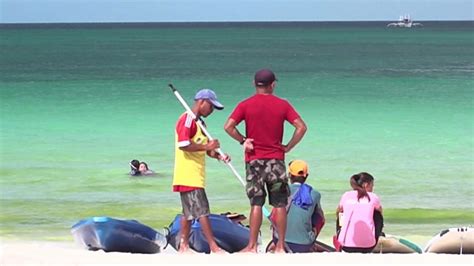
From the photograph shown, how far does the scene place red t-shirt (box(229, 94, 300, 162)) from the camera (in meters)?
7.72

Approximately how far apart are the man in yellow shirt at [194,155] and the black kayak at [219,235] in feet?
1.49

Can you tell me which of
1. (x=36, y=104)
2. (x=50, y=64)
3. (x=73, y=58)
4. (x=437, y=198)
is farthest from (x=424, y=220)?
(x=73, y=58)

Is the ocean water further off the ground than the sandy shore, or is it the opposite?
the ocean water

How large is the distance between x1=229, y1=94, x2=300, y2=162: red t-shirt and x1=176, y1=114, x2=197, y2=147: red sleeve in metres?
0.35

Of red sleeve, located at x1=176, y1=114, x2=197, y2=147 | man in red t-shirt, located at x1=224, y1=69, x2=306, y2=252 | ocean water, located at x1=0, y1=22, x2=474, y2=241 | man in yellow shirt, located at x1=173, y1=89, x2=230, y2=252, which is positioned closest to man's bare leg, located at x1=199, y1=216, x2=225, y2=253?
man in yellow shirt, located at x1=173, y1=89, x2=230, y2=252

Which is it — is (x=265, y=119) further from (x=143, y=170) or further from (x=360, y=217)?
(x=143, y=170)

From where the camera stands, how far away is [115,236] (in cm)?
870

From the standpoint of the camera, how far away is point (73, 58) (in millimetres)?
69312

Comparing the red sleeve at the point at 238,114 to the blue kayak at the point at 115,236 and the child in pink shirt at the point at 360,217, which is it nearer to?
the child in pink shirt at the point at 360,217

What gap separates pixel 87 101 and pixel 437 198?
20068 mm

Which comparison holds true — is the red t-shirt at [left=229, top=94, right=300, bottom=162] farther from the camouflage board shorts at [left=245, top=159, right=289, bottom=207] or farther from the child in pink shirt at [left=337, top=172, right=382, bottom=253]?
the child in pink shirt at [left=337, top=172, right=382, bottom=253]

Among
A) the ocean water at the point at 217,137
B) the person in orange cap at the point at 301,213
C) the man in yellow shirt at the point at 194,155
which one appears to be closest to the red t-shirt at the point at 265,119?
the man in yellow shirt at the point at 194,155

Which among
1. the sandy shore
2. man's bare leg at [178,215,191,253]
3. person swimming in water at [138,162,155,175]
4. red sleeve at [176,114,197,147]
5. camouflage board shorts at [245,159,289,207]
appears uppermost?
person swimming in water at [138,162,155,175]

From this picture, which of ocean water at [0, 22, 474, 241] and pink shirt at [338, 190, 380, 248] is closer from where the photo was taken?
pink shirt at [338, 190, 380, 248]
